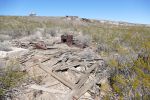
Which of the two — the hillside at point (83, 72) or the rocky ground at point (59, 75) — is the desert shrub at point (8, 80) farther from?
the rocky ground at point (59, 75)

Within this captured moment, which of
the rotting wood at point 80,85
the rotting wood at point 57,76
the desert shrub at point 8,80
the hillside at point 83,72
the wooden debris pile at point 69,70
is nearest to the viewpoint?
the hillside at point 83,72

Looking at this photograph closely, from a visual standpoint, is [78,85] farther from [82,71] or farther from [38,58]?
[38,58]

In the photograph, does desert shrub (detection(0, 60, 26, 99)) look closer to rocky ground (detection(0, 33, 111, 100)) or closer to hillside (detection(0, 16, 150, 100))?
hillside (detection(0, 16, 150, 100))

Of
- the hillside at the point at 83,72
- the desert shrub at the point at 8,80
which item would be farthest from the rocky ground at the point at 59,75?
the desert shrub at the point at 8,80

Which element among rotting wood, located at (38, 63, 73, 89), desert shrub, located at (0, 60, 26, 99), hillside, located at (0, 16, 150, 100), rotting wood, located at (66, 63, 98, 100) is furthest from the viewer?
rotting wood, located at (38, 63, 73, 89)

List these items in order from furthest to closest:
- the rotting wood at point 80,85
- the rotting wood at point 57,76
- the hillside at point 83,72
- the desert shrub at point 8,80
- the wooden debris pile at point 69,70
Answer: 1. the rotting wood at point 57,76
2. the wooden debris pile at point 69,70
3. the rotting wood at point 80,85
4. the desert shrub at point 8,80
5. the hillside at point 83,72

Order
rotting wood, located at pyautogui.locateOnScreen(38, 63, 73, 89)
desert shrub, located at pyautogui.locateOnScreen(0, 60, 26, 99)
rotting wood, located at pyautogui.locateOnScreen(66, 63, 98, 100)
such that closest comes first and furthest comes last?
desert shrub, located at pyautogui.locateOnScreen(0, 60, 26, 99)
rotting wood, located at pyautogui.locateOnScreen(66, 63, 98, 100)
rotting wood, located at pyautogui.locateOnScreen(38, 63, 73, 89)

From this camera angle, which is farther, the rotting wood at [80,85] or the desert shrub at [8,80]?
the rotting wood at [80,85]

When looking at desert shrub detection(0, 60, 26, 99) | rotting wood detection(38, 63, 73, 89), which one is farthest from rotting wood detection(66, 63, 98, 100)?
desert shrub detection(0, 60, 26, 99)

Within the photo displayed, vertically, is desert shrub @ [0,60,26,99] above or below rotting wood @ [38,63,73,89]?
above

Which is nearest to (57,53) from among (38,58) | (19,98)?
(38,58)

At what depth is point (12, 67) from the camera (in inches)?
264

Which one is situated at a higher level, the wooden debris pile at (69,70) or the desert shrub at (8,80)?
the desert shrub at (8,80)

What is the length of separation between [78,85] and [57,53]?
3592 mm
